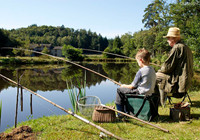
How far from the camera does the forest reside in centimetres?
1018

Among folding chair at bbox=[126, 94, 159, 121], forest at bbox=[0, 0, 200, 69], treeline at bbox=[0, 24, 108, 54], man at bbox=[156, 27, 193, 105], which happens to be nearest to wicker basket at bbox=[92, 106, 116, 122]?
folding chair at bbox=[126, 94, 159, 121]

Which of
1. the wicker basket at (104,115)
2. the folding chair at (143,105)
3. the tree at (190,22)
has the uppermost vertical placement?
the tree at (190,22)

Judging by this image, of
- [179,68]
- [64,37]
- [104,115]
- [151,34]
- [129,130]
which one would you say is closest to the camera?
[129,130]

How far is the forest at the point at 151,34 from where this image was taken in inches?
401

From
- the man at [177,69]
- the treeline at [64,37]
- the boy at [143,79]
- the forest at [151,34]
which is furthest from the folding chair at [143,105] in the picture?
the treeline at [64,37]

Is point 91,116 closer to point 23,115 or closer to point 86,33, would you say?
point 23,115

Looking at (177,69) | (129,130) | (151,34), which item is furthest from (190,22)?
(151,34)

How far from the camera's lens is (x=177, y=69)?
136 inches

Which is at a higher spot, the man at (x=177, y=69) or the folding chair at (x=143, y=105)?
the man at (x=177, y=69)

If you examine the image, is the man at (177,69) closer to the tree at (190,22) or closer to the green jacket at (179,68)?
the green jacket at (179,68)

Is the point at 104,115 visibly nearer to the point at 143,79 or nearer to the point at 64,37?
the point at 143,79

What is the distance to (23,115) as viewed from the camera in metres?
6.00

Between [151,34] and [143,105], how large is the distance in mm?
31668

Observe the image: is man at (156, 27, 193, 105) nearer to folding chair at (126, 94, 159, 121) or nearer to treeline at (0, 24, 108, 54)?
folding chair at (126, 94, 159, 121)
